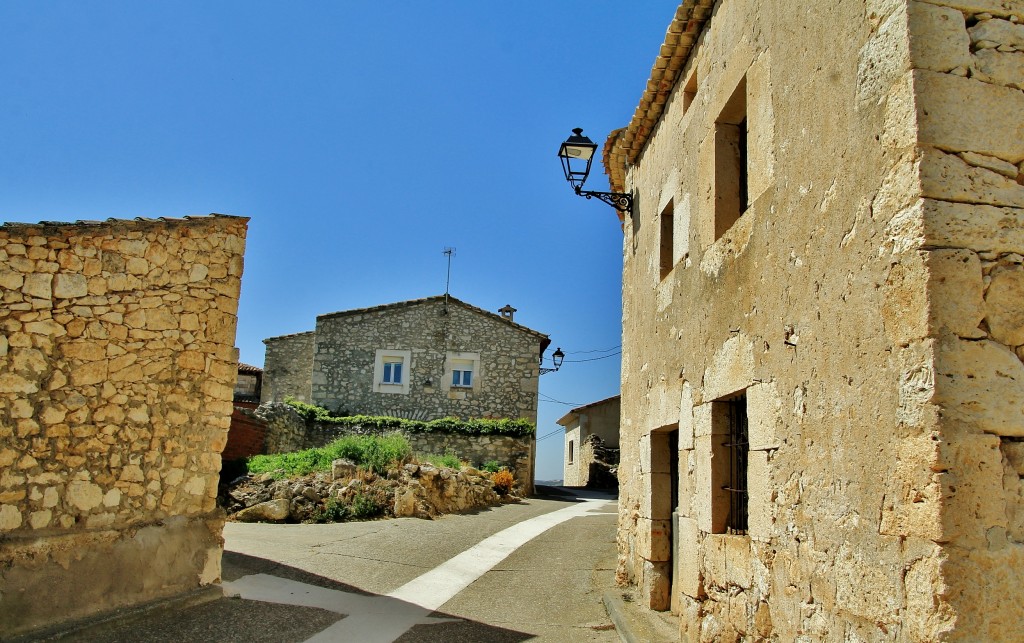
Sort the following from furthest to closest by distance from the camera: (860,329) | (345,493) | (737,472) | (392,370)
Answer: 1. (392,370)
2. (345,493)
3. (737,472)
4. (860,329)

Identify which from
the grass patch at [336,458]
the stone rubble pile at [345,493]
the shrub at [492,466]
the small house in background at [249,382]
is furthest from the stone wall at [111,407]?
the small house in background at [249,382]

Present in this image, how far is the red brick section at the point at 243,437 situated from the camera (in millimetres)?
15641

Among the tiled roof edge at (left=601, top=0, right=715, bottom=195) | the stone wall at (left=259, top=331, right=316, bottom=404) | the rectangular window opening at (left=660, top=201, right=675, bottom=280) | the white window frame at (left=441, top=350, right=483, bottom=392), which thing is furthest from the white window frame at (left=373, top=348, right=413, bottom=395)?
the rectangular window opening at (left=660, top=201, right=675, bottom=280)

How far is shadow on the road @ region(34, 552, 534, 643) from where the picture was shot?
17.5 ft

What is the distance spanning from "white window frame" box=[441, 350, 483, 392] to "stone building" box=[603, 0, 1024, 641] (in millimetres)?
17185

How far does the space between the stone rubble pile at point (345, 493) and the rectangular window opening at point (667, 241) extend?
729 centimetres

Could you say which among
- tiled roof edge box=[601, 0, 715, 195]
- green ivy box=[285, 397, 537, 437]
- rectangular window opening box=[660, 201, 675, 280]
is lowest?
green ivy box=[285, 397, 537, 437]

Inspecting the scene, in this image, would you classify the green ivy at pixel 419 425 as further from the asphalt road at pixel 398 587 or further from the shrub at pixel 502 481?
the asphalt road at pixel 398 587

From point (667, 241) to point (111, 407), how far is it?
504cm

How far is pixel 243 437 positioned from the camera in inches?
635

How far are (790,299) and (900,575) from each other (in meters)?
1.61

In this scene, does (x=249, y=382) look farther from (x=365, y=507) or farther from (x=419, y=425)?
(x=365, y=507)

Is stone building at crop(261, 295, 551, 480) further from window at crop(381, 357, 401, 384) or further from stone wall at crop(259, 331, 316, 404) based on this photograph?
stone wall at crop(259, 331, 316, 404)

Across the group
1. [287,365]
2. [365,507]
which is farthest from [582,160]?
[287,365]
